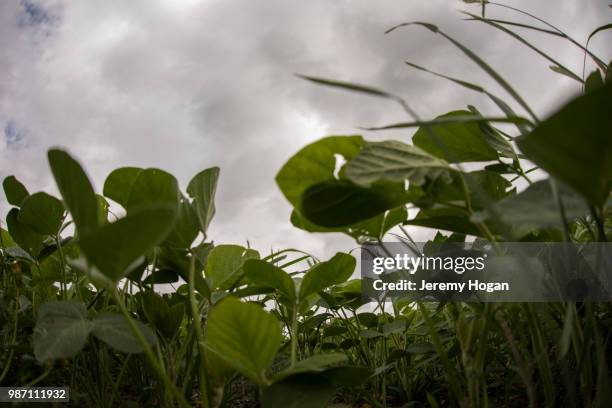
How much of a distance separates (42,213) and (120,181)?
0.71 ft

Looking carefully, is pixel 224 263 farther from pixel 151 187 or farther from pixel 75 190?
pixel 75 190

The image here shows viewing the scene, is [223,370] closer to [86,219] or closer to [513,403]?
[86,219]

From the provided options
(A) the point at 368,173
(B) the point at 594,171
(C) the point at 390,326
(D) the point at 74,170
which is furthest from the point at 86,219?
(C) the point at 390,326

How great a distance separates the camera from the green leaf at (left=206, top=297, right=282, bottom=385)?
462 mm

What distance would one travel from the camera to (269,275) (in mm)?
740

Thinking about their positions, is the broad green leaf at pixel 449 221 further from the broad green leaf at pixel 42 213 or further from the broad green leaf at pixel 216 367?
the broad green leaf at pixel 42 213

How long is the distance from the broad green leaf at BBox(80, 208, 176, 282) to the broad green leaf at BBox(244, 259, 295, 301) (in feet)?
1.04

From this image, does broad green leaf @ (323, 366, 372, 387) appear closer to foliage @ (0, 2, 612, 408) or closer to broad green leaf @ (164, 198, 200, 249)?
foliage @ (0, 2, 612, 408)

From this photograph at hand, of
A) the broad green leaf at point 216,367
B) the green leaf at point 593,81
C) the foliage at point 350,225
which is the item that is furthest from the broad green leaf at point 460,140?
the broad green leaf at point 216,367

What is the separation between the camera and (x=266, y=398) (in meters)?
0.50

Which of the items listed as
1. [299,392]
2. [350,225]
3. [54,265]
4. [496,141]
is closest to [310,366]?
[299,392]

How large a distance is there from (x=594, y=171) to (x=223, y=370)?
42 centimetres

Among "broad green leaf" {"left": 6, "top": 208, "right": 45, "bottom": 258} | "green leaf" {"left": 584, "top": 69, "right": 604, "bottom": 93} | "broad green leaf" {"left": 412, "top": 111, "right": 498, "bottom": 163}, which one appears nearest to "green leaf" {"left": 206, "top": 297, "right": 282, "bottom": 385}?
"broad green leaf" {"left": 412, "top": 111, "right": 498, "bottom": 163}

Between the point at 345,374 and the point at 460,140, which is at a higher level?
the point at 460,140
